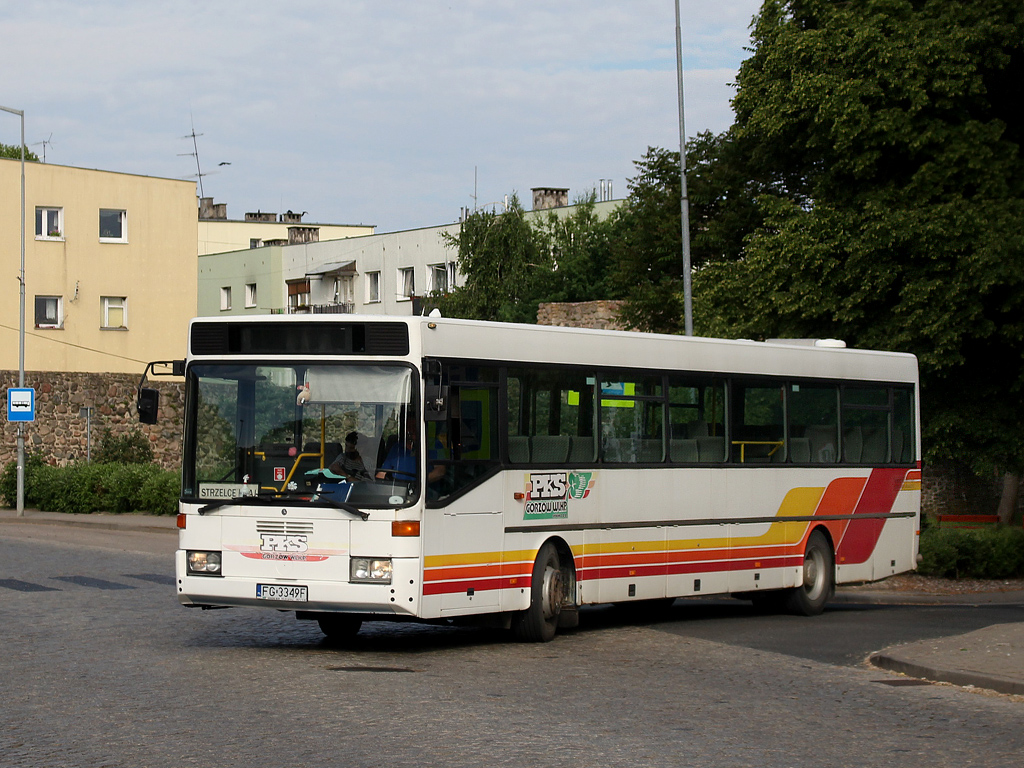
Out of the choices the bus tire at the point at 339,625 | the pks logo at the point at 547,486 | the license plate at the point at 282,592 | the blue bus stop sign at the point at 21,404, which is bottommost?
the bus tire at the point at 339,625

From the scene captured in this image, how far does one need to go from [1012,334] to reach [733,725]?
18.2 meters

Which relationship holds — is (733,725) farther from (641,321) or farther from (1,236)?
(1,236)

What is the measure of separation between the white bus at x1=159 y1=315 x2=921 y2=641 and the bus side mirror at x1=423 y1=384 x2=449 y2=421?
0.02 metres

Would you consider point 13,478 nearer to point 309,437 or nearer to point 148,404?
point 148,404

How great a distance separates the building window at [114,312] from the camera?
54750mm

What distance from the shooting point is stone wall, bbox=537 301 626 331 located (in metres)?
47.0

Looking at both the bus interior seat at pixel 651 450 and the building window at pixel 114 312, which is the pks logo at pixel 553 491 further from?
the building window at pixel 114 312

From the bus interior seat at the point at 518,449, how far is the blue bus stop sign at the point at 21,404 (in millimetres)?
26013

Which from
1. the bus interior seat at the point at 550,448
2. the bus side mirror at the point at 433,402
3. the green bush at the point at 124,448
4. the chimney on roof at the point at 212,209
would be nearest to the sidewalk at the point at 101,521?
the green bush at the point at 124,448

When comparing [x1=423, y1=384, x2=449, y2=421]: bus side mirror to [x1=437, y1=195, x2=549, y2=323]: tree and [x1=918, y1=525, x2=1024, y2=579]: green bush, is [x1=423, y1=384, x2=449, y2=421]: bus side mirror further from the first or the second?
[x1=437, y1=195, x2=549, y2=323]: tree

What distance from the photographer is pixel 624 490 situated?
575 inches

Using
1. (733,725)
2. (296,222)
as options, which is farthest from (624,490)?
(296,222)

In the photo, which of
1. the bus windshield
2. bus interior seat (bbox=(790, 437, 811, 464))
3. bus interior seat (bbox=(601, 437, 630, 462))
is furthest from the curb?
bus interior seat (bbox=(790, 437, 811, 464))

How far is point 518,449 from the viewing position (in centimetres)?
1332
